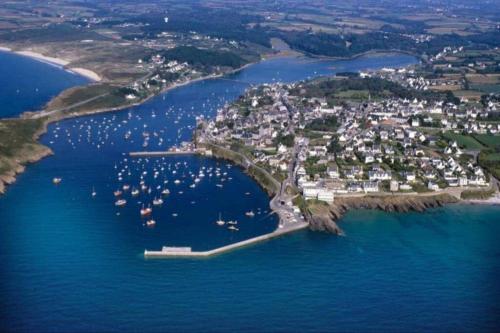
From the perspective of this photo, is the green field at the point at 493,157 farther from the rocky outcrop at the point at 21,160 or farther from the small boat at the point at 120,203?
the rocky outcrop at the point at 21,160

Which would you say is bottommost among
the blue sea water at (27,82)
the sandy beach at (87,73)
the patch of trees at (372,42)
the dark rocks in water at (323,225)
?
the sandy beach at (87,73)

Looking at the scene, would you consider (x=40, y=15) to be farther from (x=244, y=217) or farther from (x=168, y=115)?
(x=244, y=217)

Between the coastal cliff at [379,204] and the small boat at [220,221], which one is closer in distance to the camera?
the small boat at [220,221]

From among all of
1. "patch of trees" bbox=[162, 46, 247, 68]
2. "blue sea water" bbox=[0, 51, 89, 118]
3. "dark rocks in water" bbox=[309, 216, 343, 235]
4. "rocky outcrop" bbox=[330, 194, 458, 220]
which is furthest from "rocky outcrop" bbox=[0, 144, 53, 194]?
"patch of trees" bbox=[162, 46, 247, 68]

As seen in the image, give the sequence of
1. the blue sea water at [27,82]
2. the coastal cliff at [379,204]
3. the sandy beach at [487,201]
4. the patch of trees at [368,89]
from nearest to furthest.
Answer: the coastal cliff at [379,204], the sandy beach at [487,201], the blue sea water at [27,82], the patch of trees at [368,89]

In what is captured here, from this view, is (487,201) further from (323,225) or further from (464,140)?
(464,140)

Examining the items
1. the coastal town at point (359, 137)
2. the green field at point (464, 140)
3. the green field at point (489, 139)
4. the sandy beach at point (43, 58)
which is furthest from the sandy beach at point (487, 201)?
the sandy beach at point (43, 58)

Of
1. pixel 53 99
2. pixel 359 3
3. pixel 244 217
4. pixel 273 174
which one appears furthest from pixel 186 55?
pixel 359 3
